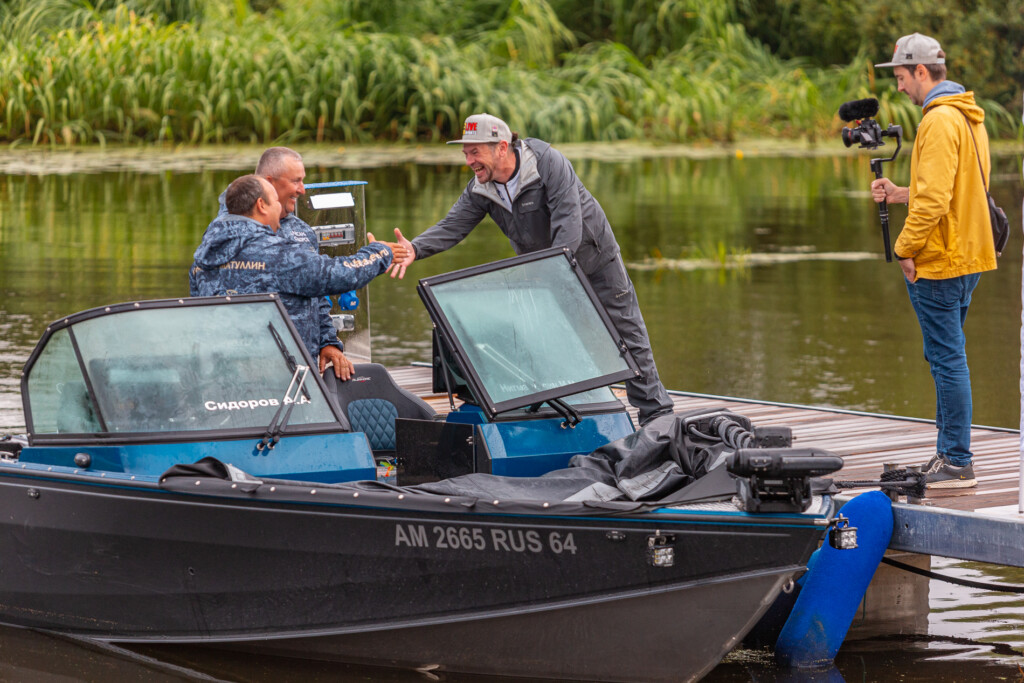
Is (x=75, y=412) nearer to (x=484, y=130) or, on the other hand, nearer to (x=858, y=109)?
(x=484, y=130)

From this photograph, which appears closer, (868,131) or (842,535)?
(842,535)

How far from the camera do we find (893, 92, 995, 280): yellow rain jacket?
528cm

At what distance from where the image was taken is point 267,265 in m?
5.43

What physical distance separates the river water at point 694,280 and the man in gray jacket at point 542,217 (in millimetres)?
1518

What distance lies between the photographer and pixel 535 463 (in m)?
5.27

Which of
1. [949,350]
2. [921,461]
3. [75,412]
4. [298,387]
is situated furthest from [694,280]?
[75,412]

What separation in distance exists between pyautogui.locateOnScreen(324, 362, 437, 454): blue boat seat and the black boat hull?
1204mm

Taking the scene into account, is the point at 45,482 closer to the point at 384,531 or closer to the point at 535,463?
the point at 384,531

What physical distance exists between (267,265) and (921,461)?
2.76 metres

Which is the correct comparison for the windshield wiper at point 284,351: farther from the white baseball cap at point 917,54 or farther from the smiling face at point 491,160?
the white baseball cap at point 917,54

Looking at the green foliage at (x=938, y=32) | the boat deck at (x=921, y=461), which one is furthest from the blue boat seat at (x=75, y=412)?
the green foliage at (x=938, y=32)

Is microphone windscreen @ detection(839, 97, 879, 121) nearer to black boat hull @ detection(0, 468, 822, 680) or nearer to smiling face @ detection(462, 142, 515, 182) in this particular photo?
smiling face @ detection(462, 142, 515, 182)

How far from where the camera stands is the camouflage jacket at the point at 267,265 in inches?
213

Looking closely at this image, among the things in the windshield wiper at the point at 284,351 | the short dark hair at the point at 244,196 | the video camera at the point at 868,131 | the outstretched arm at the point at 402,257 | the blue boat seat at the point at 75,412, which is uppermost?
the video camera at the point at 868,131
